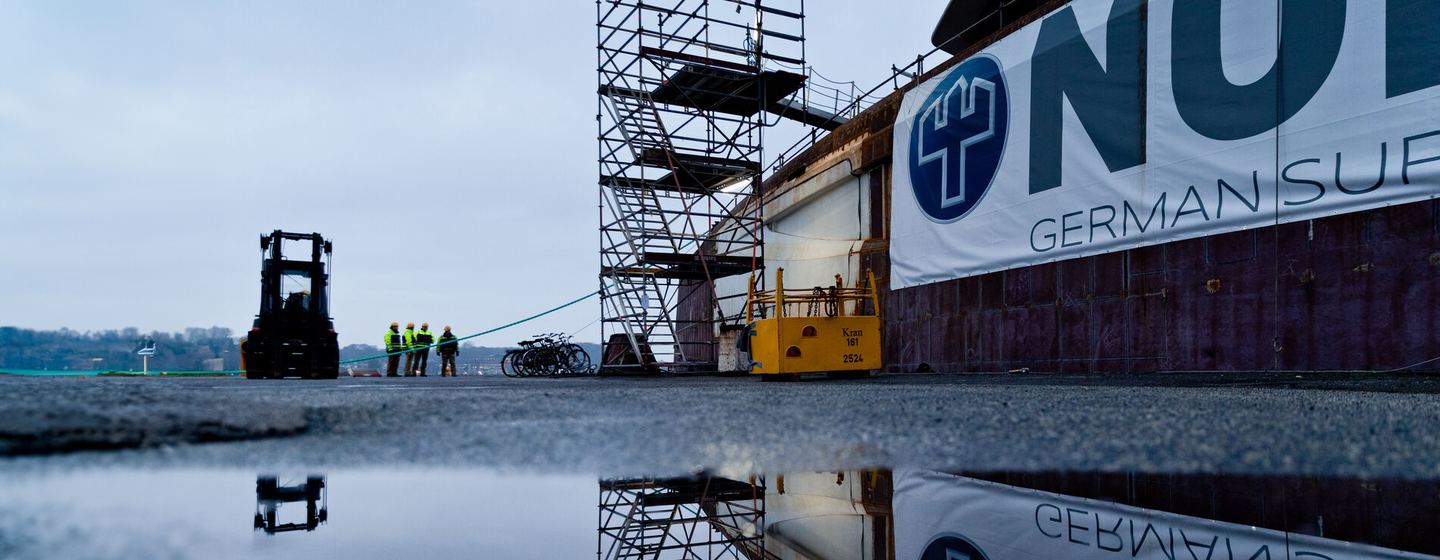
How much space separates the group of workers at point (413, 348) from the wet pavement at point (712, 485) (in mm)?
19527

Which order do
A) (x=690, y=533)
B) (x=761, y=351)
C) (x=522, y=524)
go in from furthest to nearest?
1. (x=761, y=351)
2. (x=690, y=533)
3. (x=522, y=524)

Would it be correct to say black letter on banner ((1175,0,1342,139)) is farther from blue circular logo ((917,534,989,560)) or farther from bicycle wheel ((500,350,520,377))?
bicycle wheel ((500,350,520,377))

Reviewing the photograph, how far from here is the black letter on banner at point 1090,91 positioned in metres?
12.0

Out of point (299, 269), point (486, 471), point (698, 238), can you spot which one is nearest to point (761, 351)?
point (698, 238)

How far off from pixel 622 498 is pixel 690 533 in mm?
263

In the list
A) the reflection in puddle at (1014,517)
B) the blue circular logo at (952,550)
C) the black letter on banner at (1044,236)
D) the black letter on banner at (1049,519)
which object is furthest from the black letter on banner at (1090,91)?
the blue circular logo at (952,550)

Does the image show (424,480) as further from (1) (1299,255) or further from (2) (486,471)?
(1) (1299,255)

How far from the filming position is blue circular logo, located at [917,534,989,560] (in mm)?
1658

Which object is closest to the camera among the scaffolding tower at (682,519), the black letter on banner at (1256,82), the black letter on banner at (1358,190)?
the scaffolding tower at (682,519)

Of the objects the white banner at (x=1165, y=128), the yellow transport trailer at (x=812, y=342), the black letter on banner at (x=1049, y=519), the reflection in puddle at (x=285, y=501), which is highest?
the white banner at (x=1165, y=128)

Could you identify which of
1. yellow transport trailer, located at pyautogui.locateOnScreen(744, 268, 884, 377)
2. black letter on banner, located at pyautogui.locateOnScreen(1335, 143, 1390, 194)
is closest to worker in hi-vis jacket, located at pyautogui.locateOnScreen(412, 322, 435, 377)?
yellow transport trailer, located at pyautogui.locateOnScreen(744, 268, 884, 377)

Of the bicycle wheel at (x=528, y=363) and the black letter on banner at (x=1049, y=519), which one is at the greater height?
the black letter on banner at (x=1049, y=519)

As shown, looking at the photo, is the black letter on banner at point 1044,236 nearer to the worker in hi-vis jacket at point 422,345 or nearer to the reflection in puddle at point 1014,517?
the reflection in puddle at point 1014,517

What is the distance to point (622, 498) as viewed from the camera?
7.32 feet
